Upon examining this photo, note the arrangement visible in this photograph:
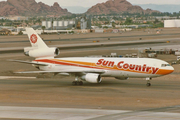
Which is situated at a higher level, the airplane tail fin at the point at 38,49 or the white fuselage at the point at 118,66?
the airplane tail fin at the point at 38,49

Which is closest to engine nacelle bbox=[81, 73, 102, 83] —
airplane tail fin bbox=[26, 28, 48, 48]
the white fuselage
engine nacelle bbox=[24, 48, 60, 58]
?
the white fuselage

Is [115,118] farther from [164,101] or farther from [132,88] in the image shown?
[132,88]

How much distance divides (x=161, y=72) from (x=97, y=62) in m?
10.3

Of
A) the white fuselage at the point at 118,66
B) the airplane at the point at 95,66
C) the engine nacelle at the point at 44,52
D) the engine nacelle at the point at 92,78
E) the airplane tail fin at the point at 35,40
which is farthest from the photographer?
the airplane tail fin at the point at 35,40

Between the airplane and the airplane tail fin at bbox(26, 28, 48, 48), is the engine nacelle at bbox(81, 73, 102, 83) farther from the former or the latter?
the airplane tail fin at bbox(26, 28, 48, 48)

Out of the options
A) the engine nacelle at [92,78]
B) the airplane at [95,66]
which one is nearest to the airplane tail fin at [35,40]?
the airplane at [95,66]

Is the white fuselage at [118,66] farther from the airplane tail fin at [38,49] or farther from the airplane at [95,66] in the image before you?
the airplane tail fin at [38,49]

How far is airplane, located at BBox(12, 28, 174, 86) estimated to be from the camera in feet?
158

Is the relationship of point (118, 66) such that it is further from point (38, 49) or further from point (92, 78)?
point (38, 49)

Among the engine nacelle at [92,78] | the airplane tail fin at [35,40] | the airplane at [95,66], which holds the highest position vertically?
the airplane tail fin at [35,40]

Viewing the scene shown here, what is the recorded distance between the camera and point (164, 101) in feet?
129

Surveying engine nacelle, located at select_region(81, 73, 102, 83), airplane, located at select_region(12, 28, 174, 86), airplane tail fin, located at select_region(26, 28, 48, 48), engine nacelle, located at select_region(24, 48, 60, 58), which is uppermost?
airplane tail fin, located at select_region(26, 28, 48, 48)

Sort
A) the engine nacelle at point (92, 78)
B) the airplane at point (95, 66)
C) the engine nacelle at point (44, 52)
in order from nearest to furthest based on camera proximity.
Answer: the airplane at point (95, 66) → the engine nacelle at point (92, 78) → the engine nacelle at point (44, 52)

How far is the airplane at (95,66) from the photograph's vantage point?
4828cm
